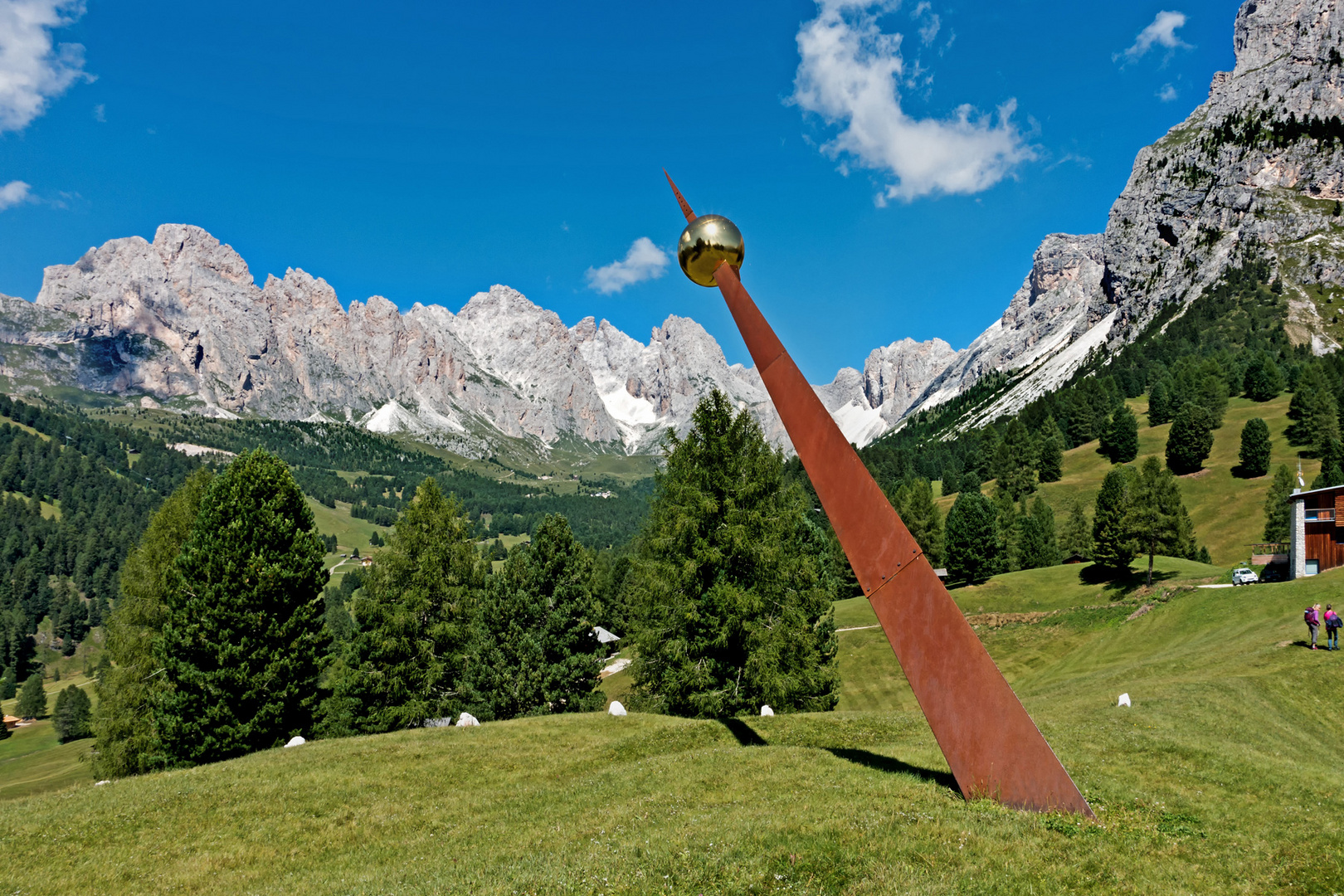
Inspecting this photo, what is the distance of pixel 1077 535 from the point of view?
8225cm

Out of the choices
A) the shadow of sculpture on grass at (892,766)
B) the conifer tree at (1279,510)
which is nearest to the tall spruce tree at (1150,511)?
the conifer tree at (1279,510)

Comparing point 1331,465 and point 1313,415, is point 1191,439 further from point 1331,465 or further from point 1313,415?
point 1331,465

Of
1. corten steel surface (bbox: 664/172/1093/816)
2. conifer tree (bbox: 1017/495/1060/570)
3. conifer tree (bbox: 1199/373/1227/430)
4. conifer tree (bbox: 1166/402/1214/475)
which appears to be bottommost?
conifer tree (bbox: 1017/495/1060/570)

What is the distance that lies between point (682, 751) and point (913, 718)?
847cm

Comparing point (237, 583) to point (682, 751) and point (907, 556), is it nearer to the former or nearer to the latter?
point (682, 751)

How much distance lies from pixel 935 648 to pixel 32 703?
156430mm

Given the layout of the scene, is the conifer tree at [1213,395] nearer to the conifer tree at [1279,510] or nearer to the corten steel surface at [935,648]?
the conifer tree at [1279,510]

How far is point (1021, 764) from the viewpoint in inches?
431

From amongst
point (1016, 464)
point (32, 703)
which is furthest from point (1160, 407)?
point (32, 703)

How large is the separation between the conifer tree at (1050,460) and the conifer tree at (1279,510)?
1509 inches

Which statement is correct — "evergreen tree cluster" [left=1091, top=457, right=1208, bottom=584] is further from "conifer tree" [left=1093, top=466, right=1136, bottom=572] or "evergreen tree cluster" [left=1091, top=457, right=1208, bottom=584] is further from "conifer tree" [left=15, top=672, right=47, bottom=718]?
"conifer tree" [left=15, top=672, right=47, bottom=718]

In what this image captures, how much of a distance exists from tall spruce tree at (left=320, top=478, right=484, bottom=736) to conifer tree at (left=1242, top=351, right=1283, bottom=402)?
468 ft

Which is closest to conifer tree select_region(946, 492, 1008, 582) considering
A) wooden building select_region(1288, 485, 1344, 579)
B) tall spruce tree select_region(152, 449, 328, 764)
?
wooden building select_region(1288, 485, 1344, 579)

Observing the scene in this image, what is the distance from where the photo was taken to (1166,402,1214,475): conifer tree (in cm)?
10025
